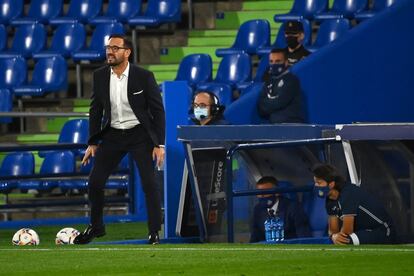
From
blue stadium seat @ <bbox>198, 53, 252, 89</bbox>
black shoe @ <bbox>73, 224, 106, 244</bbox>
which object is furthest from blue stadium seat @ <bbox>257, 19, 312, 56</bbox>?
black shoe @ <bbox>73, 224, 106, 244</bbox>

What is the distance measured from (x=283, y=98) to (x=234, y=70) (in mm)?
5116

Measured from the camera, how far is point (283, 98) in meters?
14.7

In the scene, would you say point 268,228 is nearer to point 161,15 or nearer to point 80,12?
point 161,15

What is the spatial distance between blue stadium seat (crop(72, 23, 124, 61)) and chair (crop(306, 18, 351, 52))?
323 cm

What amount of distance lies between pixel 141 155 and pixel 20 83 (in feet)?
28.7

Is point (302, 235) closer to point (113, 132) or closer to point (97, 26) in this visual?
point (113, 132)

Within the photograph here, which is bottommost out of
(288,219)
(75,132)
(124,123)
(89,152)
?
(288,219)

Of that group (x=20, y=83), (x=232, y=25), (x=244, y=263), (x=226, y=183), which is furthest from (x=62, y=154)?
(x=244, y=263)

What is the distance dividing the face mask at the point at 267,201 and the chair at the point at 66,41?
8.45m

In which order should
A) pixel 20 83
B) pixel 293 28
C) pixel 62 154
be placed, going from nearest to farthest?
1. pixel 293 28
2. pixel 62 154
3. pixel 20 83

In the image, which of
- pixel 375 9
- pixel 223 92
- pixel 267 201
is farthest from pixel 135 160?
pixel 375 9

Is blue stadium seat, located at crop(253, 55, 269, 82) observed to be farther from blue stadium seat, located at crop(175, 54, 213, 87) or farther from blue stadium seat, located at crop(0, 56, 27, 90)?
blue stadium seat, located at crop(0, 56, 27, 90)

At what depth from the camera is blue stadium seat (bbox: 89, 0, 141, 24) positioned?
21.7 m

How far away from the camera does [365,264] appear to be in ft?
32.0
